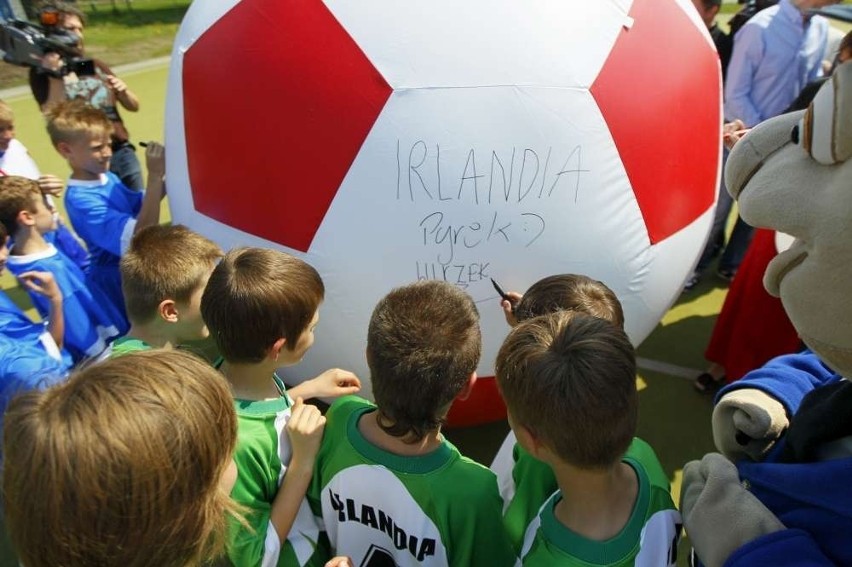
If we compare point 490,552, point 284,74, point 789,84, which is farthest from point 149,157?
point 789,84

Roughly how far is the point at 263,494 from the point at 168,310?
71 centimetres

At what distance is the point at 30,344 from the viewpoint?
190cm

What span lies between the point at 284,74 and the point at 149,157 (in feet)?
3.53

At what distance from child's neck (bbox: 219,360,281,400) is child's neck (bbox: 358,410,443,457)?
0.96 ft

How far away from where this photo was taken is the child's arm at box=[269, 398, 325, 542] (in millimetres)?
1260

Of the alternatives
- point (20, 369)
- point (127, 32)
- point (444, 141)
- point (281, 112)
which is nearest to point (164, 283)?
point (20, 369)

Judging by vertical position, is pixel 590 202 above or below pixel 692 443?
above

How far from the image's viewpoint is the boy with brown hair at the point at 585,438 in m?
1.03

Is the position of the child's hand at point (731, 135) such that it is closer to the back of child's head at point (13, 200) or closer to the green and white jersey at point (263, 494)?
the green and white jersey at point (263, 494)

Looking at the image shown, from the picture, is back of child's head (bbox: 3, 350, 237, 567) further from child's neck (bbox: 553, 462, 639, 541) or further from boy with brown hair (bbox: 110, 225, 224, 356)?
boy with brown hair (bbox: 110, 225, 224, 356)

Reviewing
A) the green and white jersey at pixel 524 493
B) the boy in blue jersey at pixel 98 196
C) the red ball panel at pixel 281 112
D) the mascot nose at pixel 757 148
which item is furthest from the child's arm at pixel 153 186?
the mascot nose at pixel 757 148

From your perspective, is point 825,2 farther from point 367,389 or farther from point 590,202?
point 367,389

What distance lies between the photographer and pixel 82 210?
251 centimetres

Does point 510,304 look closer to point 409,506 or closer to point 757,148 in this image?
point 409,506
